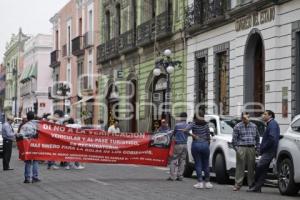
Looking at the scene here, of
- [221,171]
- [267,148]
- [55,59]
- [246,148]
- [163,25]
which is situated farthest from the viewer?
[55,59]

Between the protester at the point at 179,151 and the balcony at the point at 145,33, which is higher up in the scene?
the balcony at the point at 145,33

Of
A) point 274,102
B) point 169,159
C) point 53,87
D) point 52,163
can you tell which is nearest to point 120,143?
point 169,159

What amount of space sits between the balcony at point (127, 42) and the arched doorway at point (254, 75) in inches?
554

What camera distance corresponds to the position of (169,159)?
19703mm

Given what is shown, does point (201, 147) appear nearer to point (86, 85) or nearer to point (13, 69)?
point (86, 85)

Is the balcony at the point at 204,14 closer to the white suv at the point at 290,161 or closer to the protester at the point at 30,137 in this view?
the protester at the point at 30,137

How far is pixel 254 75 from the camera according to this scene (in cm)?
2694

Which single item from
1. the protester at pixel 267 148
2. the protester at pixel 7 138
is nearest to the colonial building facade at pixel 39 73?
the protester at pixel 7 138

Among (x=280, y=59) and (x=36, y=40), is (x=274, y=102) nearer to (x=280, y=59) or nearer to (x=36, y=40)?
(x=280, y=59)

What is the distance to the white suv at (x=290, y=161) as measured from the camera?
581 inches

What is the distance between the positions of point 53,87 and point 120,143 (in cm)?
4524

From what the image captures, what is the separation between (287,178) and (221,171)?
140 inches

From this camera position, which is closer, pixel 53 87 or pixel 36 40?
pixel 53 87

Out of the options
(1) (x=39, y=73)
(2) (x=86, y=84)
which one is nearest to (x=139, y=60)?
(2) (x=86, y=84)
